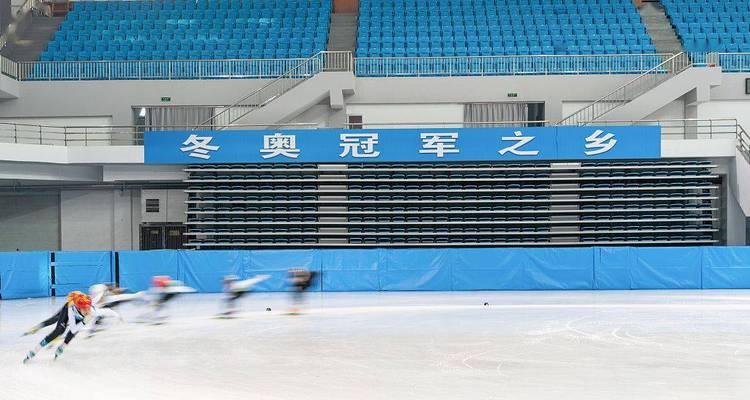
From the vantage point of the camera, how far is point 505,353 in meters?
15.2

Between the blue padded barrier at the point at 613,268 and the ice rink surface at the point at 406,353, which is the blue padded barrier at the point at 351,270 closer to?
the ice rink surface at the point at 406,353

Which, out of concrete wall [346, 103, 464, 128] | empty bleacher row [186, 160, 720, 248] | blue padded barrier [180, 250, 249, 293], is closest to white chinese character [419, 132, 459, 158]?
empty bleacher row [186, 160, 720, 248]

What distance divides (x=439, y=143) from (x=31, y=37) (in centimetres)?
1831

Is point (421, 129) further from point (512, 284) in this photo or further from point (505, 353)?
point (505, 353)

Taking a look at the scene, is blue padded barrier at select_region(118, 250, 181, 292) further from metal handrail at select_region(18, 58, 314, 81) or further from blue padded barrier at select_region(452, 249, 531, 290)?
metal handrail at select_region(18, 58, 314, 81)

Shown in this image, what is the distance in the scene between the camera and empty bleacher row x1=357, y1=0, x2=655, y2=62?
3591cm

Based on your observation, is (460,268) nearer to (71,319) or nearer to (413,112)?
(413,112)

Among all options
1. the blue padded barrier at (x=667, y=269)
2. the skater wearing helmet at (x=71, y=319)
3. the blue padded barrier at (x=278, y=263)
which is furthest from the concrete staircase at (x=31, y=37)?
the skater wearing helmet at (x=71, y=319)

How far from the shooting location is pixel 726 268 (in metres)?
27.8

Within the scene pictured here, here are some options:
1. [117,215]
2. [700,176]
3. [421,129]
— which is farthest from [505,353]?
[117,215]

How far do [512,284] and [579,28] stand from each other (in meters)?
14.0

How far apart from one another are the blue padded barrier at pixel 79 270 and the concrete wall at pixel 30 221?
873 centimetres

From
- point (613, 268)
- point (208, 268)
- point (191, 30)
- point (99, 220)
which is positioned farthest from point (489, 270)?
A: point (191, 30)

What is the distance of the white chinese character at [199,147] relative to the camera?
3197 cm
